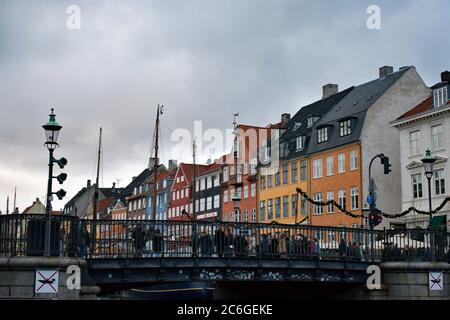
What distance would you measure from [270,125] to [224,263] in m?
58.1

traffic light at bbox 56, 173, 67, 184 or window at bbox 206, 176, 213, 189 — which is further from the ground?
window at bbox 206, 176, 213, 189

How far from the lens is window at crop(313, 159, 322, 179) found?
214 feet

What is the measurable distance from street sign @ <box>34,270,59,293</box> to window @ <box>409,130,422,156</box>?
37.3m

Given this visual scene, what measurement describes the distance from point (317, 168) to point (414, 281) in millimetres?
39426

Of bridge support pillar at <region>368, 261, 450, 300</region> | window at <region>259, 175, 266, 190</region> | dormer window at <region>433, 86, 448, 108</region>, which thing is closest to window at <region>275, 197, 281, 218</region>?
window at <region>259, 175, 266, 190</region>

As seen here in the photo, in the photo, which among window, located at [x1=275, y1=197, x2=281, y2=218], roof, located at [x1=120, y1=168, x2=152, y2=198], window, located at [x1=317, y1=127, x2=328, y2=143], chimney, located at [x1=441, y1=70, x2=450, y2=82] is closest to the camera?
chimney, located at [x1=441, y1=70, x2=450, y2=82]

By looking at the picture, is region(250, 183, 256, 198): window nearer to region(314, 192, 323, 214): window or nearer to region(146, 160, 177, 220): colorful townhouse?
region(314, 192, 323, 214): window

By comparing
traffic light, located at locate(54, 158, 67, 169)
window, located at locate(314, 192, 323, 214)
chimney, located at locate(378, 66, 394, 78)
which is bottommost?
traffic light, located at locate(54, 158, 67, 169)

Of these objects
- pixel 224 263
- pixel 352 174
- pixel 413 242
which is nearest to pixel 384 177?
pixel 352 174

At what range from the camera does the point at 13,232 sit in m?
21.0

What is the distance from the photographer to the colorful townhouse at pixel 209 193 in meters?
86.9

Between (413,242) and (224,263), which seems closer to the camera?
(224,263)

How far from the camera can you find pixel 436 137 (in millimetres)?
51875

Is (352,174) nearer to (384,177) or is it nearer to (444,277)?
(384,177)
